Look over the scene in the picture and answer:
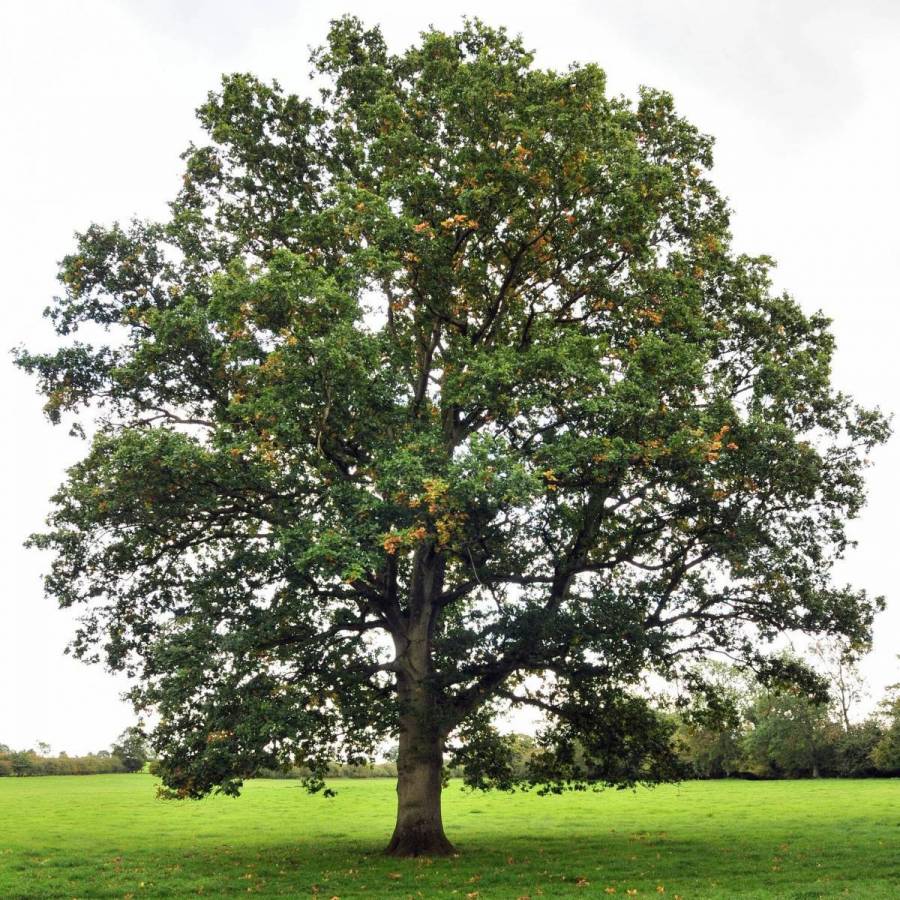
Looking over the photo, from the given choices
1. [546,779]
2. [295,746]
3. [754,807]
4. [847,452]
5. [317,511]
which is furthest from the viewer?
[754,807]

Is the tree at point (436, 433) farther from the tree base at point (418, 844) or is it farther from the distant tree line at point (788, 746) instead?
the distant tree line at point (788, 746)

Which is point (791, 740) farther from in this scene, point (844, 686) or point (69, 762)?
Result: point (69, 762)

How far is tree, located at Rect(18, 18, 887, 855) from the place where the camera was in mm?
19781

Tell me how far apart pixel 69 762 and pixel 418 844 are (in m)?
78.0

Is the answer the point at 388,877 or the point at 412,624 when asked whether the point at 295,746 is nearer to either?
the point at 388,877

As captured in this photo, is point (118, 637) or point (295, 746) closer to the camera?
point (295, 746)

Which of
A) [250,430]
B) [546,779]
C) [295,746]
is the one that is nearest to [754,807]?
[546,779]

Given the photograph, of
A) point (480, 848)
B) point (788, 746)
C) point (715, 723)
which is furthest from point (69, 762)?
point (715, 723)

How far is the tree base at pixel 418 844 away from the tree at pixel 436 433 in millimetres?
78

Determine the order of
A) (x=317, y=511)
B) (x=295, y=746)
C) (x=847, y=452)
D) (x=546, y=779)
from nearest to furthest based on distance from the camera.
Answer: (x=295, y=746)
(x=317, y=511)
(x=847, y=452)
(x=546, y=779)

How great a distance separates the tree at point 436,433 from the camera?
779 inches

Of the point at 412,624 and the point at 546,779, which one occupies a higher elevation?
the point at 412,624

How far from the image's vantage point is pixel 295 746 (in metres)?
19.8

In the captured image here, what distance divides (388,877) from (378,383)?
38.7 ft
